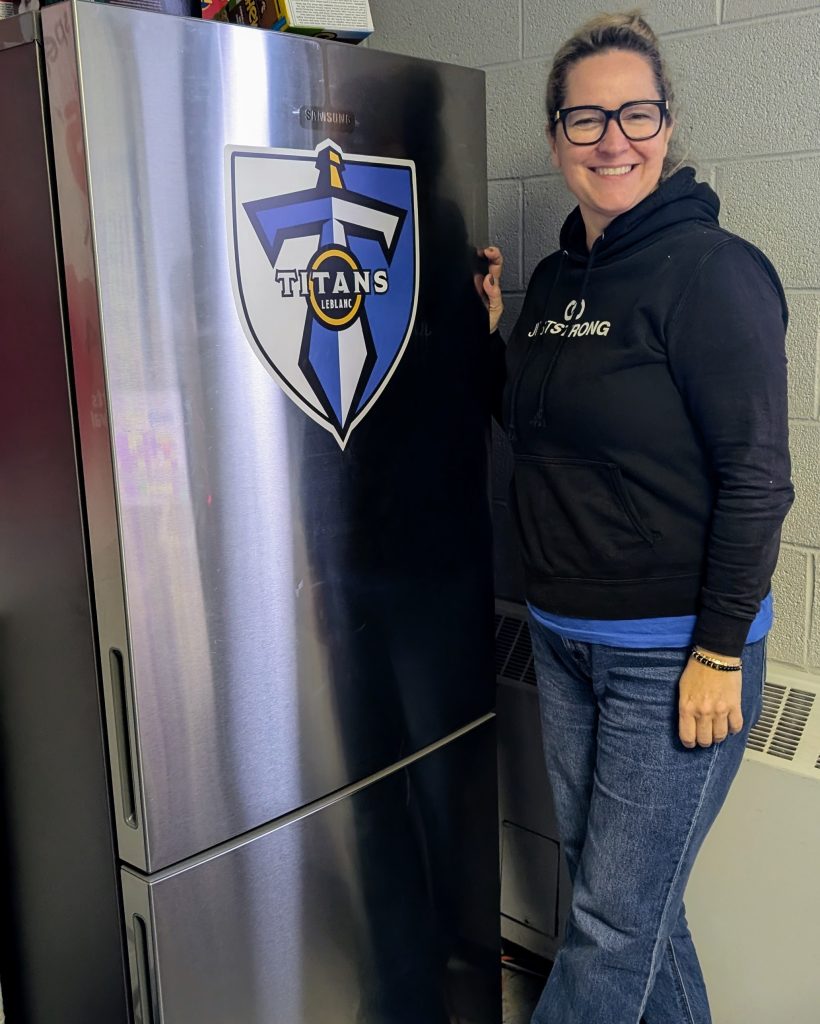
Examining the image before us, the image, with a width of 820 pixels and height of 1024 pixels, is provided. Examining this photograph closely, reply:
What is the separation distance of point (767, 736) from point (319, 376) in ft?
3.00

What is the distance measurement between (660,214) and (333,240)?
0.41 m

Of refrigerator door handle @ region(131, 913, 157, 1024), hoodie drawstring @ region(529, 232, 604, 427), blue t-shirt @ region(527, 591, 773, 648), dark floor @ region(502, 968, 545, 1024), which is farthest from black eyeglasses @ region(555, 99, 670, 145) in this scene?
dark floor @ region(502, 968, 545, 1024)

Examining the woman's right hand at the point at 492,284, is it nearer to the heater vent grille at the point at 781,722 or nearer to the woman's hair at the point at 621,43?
the woman's hair at the point at 621,43

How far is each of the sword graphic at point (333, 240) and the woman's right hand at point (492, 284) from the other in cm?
20

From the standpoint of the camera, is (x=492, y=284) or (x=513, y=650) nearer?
→ (x=492, y=284)

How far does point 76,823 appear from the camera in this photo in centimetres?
135

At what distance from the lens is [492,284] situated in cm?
158

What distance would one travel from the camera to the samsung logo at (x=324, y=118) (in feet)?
4.11

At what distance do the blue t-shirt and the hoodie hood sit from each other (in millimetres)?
466

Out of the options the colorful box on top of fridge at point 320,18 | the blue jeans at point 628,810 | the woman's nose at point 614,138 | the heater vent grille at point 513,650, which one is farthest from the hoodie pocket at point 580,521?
the colorful box on top of fridge at point 320,18

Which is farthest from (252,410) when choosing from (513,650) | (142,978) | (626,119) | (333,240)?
(513,650)

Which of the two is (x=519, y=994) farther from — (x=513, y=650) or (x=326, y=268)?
(x=326, y=268)

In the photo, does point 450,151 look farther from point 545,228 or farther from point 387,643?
point 387,643

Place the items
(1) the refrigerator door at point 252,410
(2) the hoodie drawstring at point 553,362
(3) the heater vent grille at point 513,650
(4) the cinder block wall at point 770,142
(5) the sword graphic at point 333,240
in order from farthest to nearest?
(3) the heater vent grille at point 513,650
(4) the cinder block wall at point 770,142
(2) the hoodie drawstring at point 553,362
(5) the sword graphic at point 333,240
(1) the refrigerator door at point 252,410
